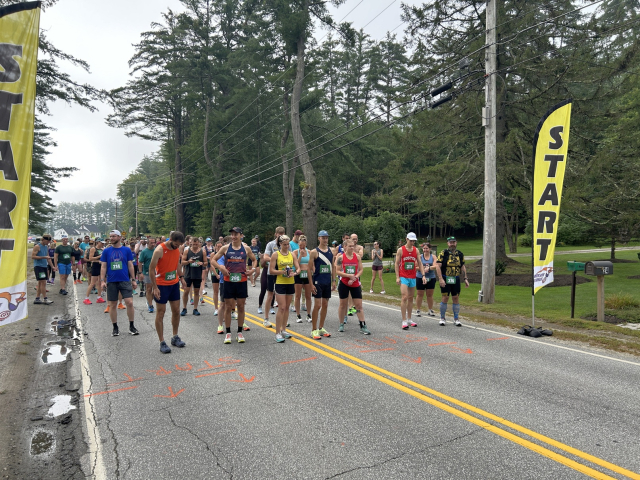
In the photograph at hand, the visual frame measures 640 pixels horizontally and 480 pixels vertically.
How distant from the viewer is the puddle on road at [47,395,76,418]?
4703mm

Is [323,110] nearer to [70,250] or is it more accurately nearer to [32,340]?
[70,250]

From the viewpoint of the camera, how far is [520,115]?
78.1 feet

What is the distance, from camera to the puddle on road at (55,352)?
6918 millimetres

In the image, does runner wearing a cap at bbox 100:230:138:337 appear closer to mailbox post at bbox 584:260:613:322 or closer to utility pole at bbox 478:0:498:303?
utility pole at bbox 478:0:498:303

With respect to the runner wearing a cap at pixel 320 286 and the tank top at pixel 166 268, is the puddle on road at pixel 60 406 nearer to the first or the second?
the tank top at pixel 166 268

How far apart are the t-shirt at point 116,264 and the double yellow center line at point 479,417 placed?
4584 mm

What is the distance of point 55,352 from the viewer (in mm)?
7383

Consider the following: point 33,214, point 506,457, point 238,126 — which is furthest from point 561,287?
point 33,214

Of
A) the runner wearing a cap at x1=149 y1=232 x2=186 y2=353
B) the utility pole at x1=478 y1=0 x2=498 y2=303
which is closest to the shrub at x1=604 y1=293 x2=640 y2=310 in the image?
the utility pole at x1=478 y1=0 x2=498 y2=303

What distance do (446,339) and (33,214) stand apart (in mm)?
34659

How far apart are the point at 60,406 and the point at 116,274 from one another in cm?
416

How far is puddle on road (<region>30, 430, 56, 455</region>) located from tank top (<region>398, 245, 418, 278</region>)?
6.81m

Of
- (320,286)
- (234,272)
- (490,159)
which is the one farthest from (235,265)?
(490,159)

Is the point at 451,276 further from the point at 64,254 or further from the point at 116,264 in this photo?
the point at 64,254
